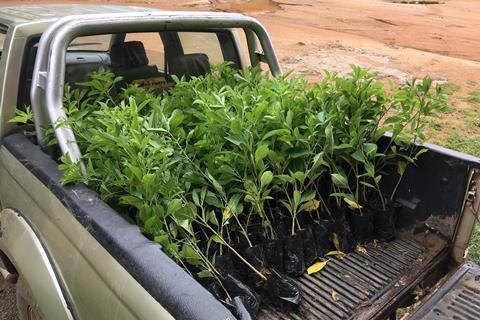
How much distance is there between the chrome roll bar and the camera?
2326 mm

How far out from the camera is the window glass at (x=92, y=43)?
3.18m

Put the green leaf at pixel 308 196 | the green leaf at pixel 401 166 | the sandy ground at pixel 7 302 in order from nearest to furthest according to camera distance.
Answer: the green leaf at pixel 308 196
the green leaf at pixel 401 166
the sandy ground at pixel 7 302

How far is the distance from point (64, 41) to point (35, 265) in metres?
1.15

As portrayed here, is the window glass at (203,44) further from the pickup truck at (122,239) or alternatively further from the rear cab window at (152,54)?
the pickup truck at (122,239)

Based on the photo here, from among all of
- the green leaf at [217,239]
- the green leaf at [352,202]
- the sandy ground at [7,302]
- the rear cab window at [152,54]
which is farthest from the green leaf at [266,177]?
the sandy ground at [7,302]

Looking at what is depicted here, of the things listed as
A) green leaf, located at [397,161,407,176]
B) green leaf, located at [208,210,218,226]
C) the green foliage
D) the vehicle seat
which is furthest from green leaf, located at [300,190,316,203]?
the vehicle seat

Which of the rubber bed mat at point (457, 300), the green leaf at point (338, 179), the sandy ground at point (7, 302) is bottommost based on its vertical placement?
the sandy ground at point (7, 302)

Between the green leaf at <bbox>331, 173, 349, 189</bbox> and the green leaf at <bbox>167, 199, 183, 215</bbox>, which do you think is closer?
the green leaf at <bbox>167, 199, 183, 215</bbox>

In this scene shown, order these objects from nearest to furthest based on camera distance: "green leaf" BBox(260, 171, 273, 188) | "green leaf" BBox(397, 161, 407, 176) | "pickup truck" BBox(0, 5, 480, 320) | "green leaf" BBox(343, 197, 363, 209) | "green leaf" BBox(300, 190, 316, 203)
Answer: "pickup truck" BBox(0, 5, 480, 320), "green leaf" BBox(260, 171, 273, 188), "green leaf" BBox(300, 190, 316, 203), "green leaf" BBox(343, 197, 363, 209), "green leaf" BBox(397, 161, 407, 176)

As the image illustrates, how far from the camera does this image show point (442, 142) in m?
6.42

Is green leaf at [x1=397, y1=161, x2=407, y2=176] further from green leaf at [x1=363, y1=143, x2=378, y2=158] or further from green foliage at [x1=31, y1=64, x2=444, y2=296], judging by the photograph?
green leaf at [x1=363, y1=143, x2=378, y2=158]

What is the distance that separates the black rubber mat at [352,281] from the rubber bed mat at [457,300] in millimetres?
203

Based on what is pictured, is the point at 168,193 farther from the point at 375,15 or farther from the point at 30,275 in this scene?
the point at 375,15

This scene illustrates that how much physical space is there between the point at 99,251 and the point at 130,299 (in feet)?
0.88
